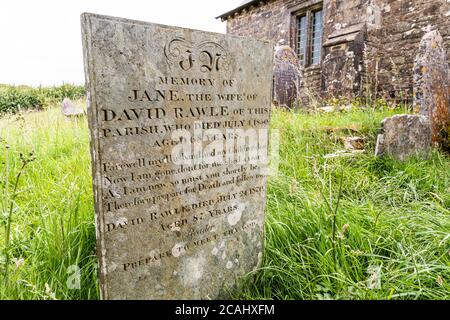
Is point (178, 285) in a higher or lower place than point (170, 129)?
lower

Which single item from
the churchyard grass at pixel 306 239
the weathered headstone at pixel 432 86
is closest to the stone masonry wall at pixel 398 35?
the weathered headstone at pixel 432 86

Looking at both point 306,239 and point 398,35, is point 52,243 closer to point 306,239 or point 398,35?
point 306,239

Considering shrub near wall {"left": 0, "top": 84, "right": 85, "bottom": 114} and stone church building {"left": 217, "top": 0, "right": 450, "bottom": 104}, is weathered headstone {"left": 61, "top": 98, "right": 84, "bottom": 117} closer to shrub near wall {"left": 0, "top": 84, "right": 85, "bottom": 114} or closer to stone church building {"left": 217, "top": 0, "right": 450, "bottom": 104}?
stone church building {"left": 217, "top": 0, "right": 450, "bottom": 104}

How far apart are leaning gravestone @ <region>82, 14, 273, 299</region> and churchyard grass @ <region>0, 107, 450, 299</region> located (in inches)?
11.1

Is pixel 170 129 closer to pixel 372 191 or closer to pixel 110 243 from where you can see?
pixel 110 243

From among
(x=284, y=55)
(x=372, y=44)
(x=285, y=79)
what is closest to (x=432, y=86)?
(x=285, y=79)

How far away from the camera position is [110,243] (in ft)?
4.95

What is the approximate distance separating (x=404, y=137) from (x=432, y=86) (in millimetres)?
1178

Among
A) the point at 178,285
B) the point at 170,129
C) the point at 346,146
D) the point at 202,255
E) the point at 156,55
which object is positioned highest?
the point at 156,55

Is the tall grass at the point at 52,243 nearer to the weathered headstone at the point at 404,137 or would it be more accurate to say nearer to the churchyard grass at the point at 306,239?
the churchyard grass at the point at 306,239

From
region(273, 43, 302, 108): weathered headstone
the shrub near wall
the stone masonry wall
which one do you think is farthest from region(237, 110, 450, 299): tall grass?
the shrub near wall

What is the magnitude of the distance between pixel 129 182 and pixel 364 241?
1567 mm

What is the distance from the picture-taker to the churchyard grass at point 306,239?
169 centimetres
